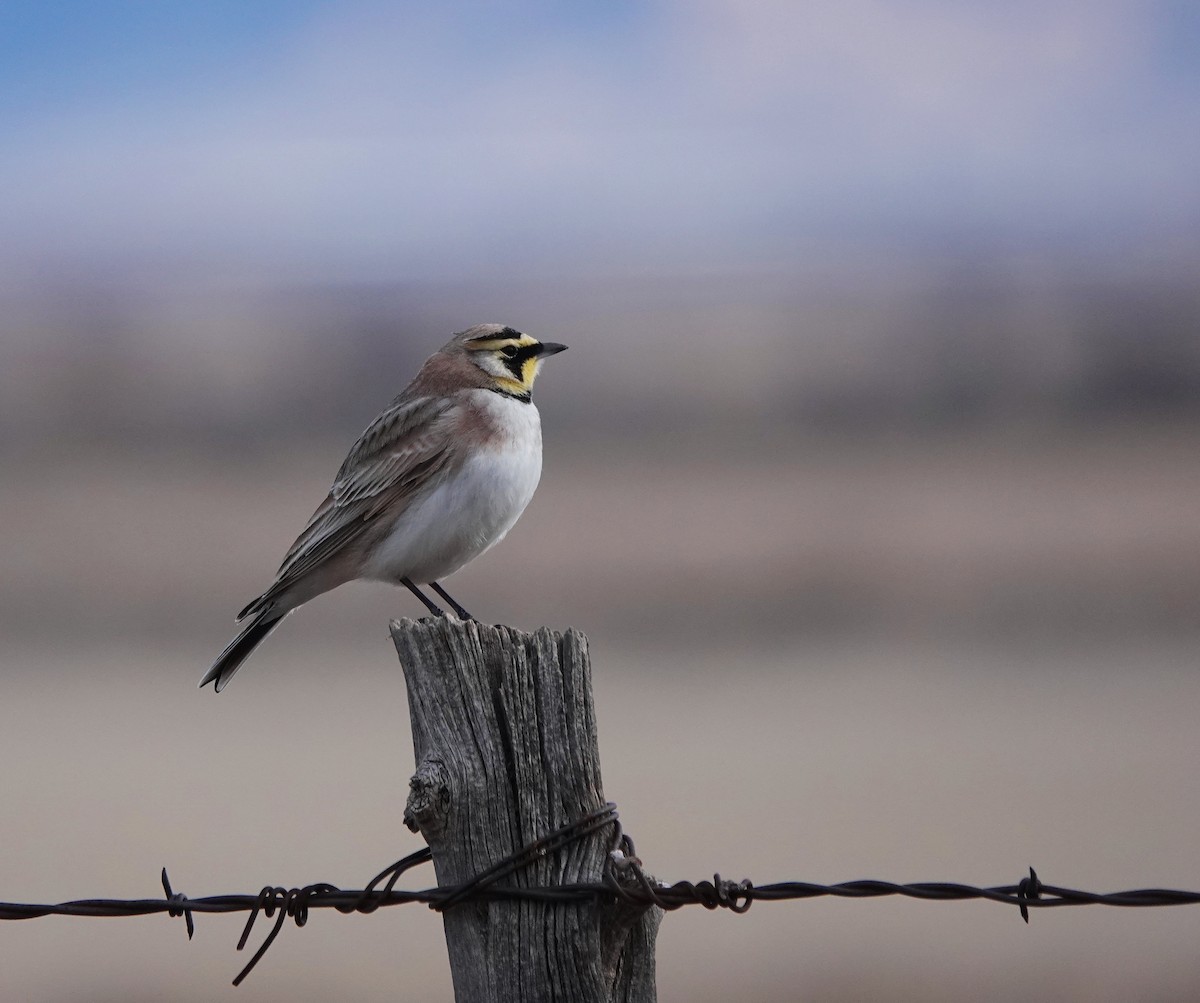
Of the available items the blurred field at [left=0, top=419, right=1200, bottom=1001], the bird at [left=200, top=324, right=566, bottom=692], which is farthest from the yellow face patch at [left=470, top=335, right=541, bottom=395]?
the blurred field at [left=0, top=419, right=1200, bottom=1001]

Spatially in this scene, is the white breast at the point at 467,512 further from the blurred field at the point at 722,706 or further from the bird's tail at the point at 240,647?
the blurred field at the point at 722,706

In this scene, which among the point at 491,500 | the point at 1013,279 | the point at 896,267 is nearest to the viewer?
the point at 491,500

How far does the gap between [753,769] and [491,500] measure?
1399 centimetres

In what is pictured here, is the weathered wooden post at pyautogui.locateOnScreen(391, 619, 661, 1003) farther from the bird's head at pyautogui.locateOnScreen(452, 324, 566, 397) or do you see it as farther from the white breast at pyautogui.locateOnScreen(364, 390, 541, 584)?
the bird's head at pyautogui.locateOnScreen(452, 324, 566, 397)

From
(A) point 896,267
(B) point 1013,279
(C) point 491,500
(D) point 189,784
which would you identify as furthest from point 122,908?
(A) point 896,267

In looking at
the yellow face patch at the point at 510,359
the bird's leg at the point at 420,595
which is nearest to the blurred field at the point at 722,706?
the bird's leg at the point at 420,595

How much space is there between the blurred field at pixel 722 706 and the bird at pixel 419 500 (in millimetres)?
5879

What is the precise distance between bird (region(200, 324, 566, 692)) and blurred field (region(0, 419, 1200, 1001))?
19.3 ft

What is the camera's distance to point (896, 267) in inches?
4434

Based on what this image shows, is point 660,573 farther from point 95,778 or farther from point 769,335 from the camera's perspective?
point 769,335

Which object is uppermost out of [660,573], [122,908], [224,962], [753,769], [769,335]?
[769,335]

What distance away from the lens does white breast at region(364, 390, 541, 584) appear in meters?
7.46

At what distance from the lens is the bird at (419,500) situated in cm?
747

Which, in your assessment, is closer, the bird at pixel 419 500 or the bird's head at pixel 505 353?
the bird at pixel 419 500
